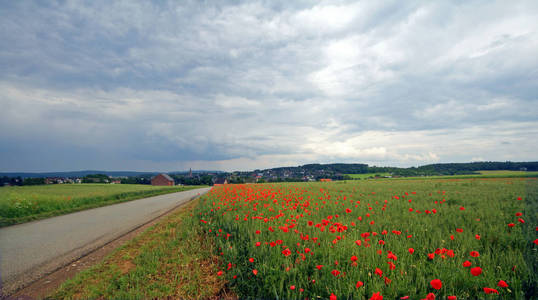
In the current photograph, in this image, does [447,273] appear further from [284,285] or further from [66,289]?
[66,289]

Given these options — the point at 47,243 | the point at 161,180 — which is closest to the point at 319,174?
the point at 161,180

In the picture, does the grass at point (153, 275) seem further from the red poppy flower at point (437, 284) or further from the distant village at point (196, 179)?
the distant village at point (196, 179)

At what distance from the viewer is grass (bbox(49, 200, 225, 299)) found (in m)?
3.59

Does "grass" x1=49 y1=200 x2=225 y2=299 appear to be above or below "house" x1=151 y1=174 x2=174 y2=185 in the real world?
above

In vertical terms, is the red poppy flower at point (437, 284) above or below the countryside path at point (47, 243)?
above

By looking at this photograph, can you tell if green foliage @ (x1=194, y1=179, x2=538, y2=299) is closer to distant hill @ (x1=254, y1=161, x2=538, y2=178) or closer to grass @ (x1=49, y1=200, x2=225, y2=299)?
grass @ (x1=49, y1=200, x2=225, y2=299)

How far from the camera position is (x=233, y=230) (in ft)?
17.8

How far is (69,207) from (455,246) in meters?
18.1

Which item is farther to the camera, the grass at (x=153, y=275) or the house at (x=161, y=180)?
the house at (x=161, y=180)

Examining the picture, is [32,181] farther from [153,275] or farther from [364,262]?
Answer: [364,262]

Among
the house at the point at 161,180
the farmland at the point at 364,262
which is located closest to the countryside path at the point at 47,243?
the farmland at the point at 364,262

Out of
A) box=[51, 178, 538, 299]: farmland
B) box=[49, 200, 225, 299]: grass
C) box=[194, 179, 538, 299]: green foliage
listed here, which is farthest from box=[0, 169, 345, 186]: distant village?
box=[194, 179, 538, 299]: green foliage

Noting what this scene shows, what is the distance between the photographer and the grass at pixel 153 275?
11.8 feet

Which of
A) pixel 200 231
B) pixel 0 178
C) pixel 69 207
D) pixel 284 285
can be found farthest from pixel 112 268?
pixel 0 178
